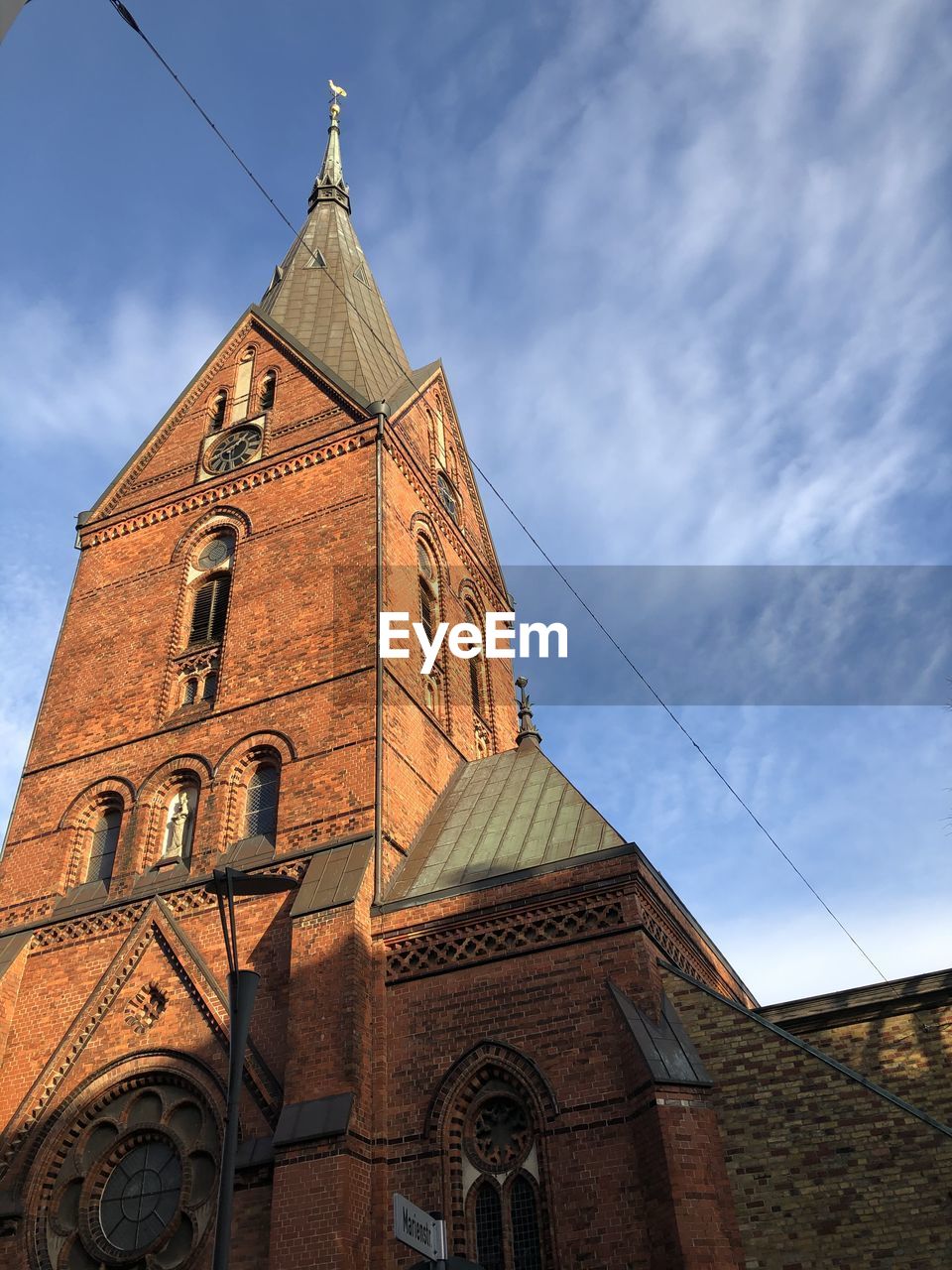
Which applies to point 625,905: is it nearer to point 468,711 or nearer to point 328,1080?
point 328,1080

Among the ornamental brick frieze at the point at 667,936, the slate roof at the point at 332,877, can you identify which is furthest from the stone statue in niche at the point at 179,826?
the ornamental brick frieze at the point at 667,936

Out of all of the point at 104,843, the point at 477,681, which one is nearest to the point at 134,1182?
the point at 104,843

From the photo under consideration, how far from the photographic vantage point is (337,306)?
29.0 meters

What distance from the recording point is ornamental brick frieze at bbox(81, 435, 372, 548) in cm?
2248

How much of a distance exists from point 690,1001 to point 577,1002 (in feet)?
4.35

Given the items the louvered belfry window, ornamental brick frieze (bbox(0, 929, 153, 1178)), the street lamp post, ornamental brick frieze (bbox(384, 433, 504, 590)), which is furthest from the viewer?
ornamental brick frieze (bbox(384, 433, 504, 590))

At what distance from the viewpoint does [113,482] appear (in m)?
25.0

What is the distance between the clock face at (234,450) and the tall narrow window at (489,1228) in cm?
1467

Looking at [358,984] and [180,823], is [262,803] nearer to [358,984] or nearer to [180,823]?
[180,823]

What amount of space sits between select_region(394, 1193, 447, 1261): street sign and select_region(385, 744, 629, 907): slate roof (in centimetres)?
626

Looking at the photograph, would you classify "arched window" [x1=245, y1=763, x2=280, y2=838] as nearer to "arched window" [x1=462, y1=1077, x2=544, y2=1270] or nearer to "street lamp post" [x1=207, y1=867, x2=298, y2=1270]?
"street lamp post" [x1=207, y1=867, x2=298, y2=1270]

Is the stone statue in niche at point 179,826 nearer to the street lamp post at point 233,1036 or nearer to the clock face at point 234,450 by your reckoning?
the street lamp post at point 233,1036

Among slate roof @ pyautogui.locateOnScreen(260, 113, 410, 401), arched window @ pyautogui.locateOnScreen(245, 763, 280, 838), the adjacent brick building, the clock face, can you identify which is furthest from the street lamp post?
slate roof @ pyautogui.locateOnScreen(260, 113, 410, 401)

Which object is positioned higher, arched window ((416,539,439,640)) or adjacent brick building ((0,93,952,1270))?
arched window ((416,539,439,640))
